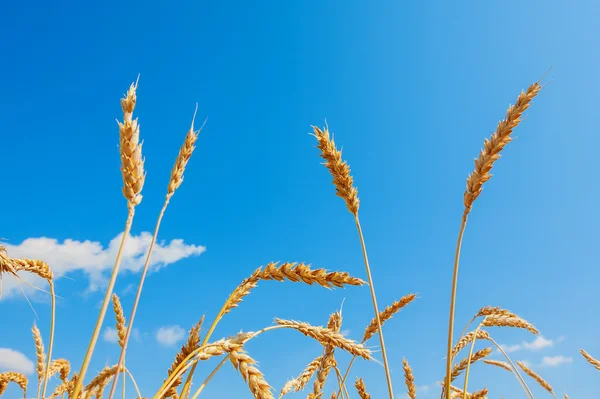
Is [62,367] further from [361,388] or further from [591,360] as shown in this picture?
[591,360]

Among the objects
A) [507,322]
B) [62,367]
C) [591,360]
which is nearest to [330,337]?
[507,322]

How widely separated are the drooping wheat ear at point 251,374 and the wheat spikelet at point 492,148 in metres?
1.64

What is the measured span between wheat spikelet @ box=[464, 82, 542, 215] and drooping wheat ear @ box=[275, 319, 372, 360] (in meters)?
1.09

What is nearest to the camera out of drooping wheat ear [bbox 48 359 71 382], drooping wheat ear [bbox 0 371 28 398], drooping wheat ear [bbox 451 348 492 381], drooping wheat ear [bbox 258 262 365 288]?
drooping wheat ear [bbox 258 262 365 288]

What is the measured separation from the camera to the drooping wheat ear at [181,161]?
2.33 meters

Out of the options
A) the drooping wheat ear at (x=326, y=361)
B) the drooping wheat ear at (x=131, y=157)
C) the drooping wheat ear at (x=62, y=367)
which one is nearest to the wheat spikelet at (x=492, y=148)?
the drooping wheat ear at (x=326, y=361)

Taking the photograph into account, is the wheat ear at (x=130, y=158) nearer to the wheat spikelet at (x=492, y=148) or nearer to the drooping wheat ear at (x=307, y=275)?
the drooping wheat ear at (x=307, y=275)

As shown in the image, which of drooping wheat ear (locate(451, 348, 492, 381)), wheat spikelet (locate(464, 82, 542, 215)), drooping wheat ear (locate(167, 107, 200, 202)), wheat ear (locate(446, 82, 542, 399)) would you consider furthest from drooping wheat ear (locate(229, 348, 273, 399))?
drooping wheat ear (locate(451, 348, 492, 381))

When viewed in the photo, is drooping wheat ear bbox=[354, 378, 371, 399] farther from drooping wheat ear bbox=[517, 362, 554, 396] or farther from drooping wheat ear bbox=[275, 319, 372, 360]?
drooping wheat ear bbox=[517, 362, 554, 396]

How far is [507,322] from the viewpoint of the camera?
14.2 ft

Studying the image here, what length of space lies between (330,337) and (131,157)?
1458mm

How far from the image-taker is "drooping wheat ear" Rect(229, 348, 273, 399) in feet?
5.84

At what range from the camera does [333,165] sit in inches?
120

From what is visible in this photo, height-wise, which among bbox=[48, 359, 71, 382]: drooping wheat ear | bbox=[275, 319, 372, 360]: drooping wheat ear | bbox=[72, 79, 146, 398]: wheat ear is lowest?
bbox=[275, 319, 372, 360]: drooping wheat ear
